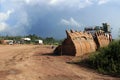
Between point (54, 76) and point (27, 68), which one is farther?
point (27, 68)

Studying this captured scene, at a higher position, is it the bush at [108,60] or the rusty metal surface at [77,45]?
the rusty metal surface at [77,45]

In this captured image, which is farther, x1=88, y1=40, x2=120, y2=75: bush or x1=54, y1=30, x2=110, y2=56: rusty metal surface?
x1=54, y1=30, x2=110, y2=56: rusty metal surface

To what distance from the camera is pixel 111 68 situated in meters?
16.4

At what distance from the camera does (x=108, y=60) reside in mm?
17094

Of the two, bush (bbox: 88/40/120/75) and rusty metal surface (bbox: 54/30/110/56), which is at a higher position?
rusty metal surface (bbox: 54/30/110/56)

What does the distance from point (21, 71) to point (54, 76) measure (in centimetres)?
148

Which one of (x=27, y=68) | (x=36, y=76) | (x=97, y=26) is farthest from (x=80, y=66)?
(x=97, y=26)

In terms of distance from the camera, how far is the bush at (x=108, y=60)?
16280 millimetres

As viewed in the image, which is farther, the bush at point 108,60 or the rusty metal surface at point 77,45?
the rusty metal surface at point 77,45

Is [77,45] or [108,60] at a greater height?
[77,45]

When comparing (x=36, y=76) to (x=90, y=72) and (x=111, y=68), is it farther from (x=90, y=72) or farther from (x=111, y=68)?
(x=111, y=68)

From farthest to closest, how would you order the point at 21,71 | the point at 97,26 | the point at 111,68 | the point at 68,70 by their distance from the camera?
1. the point at 97,26
2. the point at 111,68
3. the point at 68,70
4. the point at 21,71

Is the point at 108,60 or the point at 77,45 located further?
the point at 77,45

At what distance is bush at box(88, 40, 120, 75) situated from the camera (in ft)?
53.4
